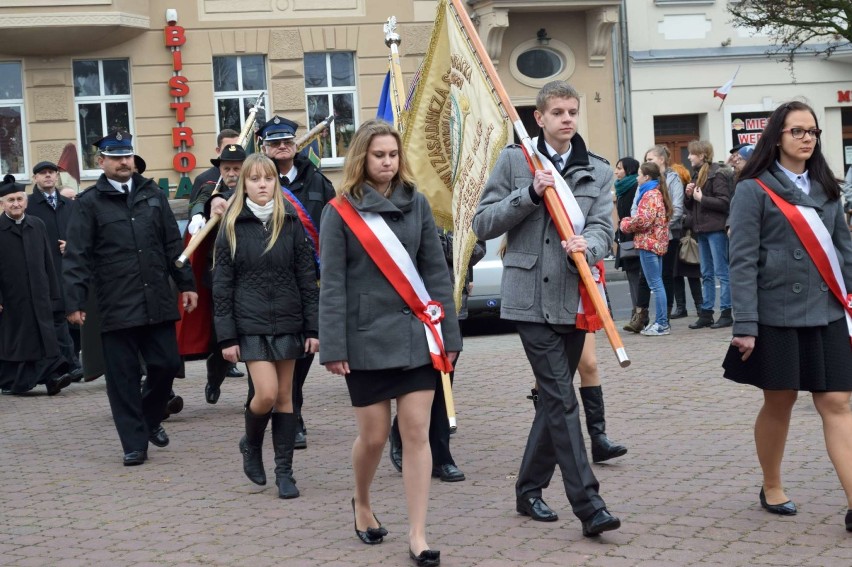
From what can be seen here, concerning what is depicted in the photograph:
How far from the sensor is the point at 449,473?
773 cm

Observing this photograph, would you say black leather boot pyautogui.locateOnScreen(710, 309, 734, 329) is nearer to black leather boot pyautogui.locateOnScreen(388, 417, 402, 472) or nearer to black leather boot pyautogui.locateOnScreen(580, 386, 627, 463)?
black leather boot pyautogui.locateOnScreen(580, 386, 627, 463)

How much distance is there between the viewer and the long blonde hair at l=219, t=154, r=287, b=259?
302 inches

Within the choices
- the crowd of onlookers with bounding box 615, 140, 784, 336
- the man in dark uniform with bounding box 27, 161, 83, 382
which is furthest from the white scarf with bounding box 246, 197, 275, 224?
the crowd of onlookers with bounding box 615, 140, 784, 336

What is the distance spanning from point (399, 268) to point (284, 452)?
193 cm

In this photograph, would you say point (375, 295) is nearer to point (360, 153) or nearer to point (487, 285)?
A: point (360, 153)

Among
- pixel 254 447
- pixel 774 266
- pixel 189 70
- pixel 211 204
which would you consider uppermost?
pixel 189 70

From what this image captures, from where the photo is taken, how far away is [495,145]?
280 inches

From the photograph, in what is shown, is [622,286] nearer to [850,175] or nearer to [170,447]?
[850,175]

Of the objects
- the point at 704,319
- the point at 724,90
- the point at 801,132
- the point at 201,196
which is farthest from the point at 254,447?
the point at 724,90

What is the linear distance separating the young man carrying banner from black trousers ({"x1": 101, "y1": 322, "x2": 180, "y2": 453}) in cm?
310

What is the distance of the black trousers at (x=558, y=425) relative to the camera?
20.0 feet

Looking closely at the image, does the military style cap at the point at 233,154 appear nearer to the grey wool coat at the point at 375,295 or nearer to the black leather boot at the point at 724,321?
the grey wool coat at the point at 375,295

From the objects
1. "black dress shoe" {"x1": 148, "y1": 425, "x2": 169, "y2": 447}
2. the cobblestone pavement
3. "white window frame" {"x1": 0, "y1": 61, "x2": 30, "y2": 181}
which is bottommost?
the cobblestone pavement

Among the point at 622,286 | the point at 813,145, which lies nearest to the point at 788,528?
the point at 813,145
